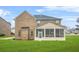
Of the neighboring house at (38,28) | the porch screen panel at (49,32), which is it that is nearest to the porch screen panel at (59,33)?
the neighboring house at (38,28)

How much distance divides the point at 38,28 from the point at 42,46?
1.69ft

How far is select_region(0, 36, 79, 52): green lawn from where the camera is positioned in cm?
3362

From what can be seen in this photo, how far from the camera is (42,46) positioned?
111ft

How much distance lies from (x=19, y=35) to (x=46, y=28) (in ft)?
2.52

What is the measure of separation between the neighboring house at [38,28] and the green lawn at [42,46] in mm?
168

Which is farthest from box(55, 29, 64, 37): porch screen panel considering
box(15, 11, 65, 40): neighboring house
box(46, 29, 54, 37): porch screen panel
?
box(46, 29, 54, 37): porch screen panel

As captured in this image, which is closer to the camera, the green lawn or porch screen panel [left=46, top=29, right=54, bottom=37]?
the green lawn

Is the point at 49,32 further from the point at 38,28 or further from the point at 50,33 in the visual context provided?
the point at 38,28

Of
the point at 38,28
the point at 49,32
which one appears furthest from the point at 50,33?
the point at 38,28

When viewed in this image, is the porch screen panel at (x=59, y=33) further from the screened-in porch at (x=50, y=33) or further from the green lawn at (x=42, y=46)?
the green lawn at (x=42, y=46)

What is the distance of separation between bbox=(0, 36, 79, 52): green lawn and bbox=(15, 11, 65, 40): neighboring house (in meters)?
0.17

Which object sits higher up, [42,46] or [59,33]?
[59,33]

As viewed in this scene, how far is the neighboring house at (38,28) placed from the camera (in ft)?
111

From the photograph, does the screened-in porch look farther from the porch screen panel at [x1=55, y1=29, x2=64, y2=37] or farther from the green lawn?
the green lawn
